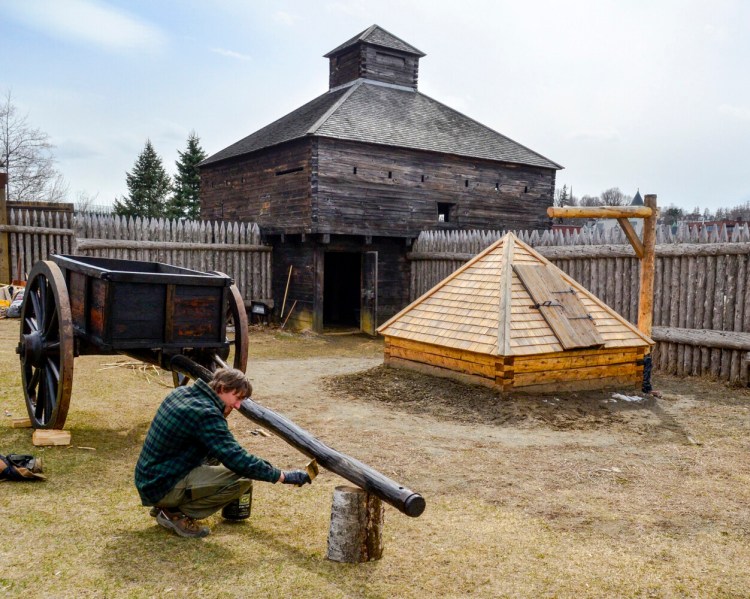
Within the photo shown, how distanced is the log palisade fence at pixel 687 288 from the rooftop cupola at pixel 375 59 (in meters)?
11.0

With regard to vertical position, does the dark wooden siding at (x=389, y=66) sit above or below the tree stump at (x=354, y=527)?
above

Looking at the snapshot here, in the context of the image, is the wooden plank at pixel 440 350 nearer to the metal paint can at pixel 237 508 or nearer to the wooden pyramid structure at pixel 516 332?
the wooden pyramid structure at pixel 516 332

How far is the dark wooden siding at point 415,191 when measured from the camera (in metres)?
17.0

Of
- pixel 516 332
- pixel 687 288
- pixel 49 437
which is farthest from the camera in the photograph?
pixel 687 288

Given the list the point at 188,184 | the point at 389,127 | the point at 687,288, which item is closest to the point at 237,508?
the point at 687,288

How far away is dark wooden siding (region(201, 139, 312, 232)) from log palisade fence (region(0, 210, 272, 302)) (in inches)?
49.1

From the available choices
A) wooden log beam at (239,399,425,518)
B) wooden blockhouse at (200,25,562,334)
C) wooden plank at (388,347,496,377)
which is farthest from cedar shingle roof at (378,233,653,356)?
wooden blockhouse at (200,25,562,334)

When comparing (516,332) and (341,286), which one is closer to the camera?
(516,332)

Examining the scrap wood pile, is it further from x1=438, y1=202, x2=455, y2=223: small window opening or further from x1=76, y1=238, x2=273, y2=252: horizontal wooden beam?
x1=438, y1=202, x2=455, y2=223: small window opening

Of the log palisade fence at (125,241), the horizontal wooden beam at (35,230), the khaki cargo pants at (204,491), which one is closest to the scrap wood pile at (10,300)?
the log palisade fence at (125,241)

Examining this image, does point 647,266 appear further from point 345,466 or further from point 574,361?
point 345,466

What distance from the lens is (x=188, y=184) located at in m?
39.3

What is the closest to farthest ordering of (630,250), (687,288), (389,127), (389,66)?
1. (687,288)
2. (630,250)
3. (389,127)
4. (389,66)

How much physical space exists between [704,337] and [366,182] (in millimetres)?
9621
